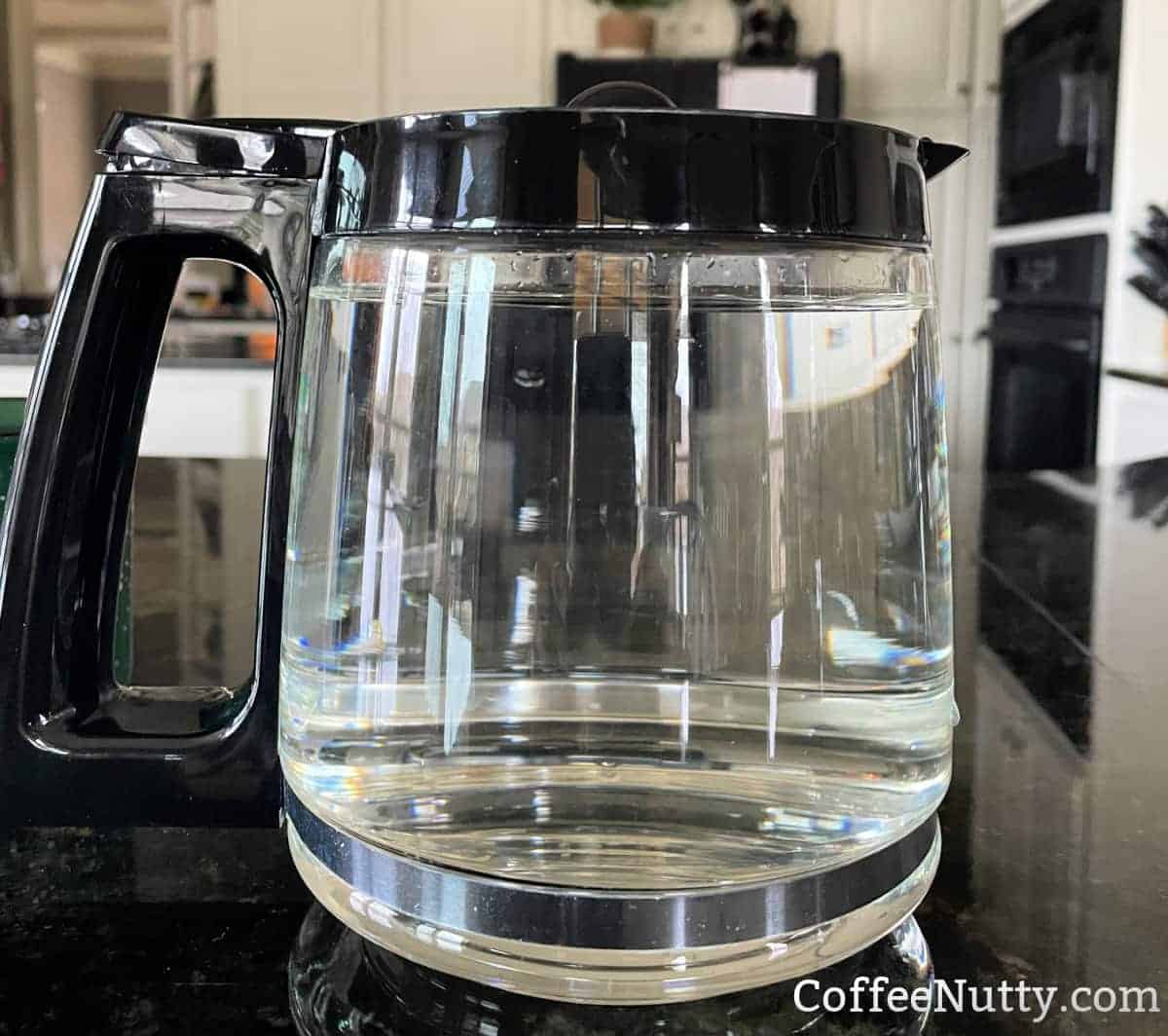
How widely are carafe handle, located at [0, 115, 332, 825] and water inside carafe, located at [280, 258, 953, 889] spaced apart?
1 centimetres

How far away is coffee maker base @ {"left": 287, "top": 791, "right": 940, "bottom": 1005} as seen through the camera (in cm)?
31

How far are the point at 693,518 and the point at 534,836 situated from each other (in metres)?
0.10

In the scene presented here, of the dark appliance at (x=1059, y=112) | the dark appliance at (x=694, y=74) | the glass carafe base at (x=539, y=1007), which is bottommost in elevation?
the glass carafe base at (x=539, y=1007)

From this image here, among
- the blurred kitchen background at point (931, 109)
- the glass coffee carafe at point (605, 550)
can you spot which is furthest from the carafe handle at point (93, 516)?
the blurred kitchen background at point (931, 109)

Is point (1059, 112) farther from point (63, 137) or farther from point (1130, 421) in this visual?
point (63, 137)

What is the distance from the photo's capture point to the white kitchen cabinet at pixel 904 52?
3.30m

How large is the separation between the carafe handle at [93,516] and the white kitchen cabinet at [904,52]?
318 cm

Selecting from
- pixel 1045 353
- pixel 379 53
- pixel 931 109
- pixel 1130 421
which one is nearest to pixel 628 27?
pixel 379 53

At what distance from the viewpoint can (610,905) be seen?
0.31 metres

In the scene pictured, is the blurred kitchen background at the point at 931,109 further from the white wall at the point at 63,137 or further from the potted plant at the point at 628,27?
the white wall at the point at 63,137

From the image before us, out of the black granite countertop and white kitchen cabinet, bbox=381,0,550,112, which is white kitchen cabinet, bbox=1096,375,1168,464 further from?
the black granite countertop

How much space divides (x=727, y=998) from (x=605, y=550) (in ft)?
0.43

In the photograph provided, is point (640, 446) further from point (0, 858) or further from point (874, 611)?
point (0, 858)

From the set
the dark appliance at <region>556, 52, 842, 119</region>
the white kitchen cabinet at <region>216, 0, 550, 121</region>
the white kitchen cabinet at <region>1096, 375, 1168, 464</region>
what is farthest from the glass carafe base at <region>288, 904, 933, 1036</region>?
the white kitchen cabinet at <region>216, 0, 550, 121</region>
